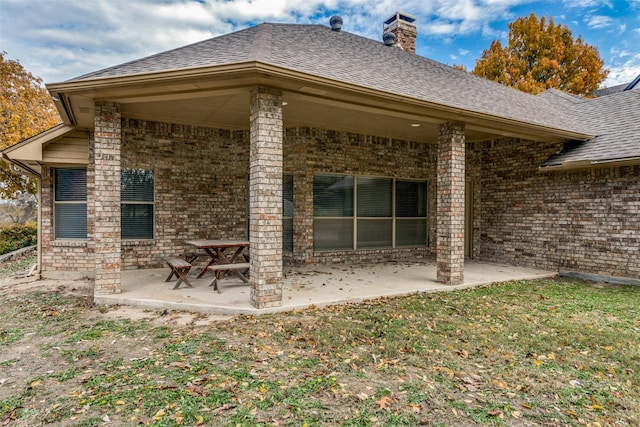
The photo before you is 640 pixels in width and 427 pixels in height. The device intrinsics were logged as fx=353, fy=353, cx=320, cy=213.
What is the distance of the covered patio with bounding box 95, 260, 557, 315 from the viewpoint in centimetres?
498

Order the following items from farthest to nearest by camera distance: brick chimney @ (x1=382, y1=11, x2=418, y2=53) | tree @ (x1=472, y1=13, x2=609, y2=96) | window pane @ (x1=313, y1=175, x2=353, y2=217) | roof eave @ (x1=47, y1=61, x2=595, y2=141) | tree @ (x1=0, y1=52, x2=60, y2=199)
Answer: tree @ (x1=472, y1=13, x2=609, y2=96), tree @ (x1=0, y1=52, x2=60, y2=199), brick chimney @ (x1=382, y1=11, x2=418, y2=53), window pane @ (x1=313, y1=175, x2=353, y2=217), roof eave @ (x1=47, y1=61, x2=595, y2=141)

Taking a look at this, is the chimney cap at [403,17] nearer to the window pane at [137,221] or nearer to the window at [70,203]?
the window pane at [137,221]

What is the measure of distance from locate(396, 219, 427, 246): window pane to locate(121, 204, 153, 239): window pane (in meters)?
6.02

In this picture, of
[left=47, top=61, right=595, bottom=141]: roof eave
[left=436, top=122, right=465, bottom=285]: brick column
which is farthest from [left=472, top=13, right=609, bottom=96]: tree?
[left=47, top=61, right=595, bottom=141]: roof eave

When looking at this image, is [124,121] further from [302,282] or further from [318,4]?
[318,4]

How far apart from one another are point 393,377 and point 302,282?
3.46 m

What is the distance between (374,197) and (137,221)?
553cm

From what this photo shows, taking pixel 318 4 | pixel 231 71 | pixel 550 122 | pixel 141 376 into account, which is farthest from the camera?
pixel 318 4

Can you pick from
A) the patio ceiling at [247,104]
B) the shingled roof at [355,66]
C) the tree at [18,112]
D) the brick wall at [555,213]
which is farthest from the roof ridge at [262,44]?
the tree at [18,112]

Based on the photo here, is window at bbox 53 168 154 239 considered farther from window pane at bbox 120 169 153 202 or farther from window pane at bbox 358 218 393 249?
window pane at bbox 358 218 393 249

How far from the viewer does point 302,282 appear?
6395 mm

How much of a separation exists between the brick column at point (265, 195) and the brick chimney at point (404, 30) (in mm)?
7606

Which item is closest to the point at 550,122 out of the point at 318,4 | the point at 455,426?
the point at 455,426

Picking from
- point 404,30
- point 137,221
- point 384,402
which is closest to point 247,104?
point 137,221
